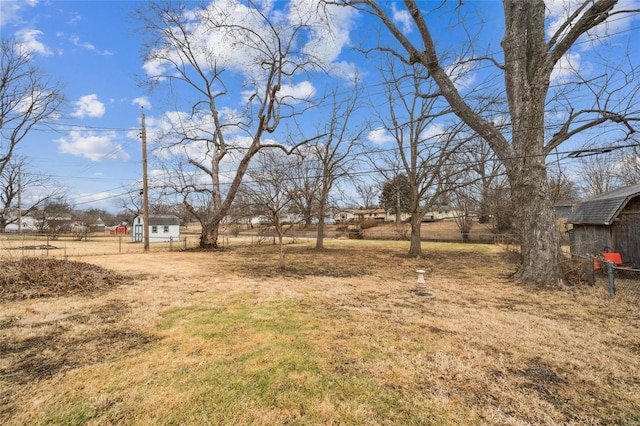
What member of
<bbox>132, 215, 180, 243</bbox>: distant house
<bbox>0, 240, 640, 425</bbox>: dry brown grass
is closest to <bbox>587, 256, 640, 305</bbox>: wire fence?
<bbox>0, 240, 640, 425</bbox>: dry brown grass

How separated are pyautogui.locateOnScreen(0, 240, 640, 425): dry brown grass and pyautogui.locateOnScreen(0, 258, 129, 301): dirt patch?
2.25 feet

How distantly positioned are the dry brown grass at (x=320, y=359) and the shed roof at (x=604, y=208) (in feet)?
15.7

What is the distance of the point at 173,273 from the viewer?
34.4 feet

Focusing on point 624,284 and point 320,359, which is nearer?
point 320,359

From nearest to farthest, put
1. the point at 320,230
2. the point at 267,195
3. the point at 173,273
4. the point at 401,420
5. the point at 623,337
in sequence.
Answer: the point at 401,420
the point at 623,337
the point at 173,273
the point at 267,195
the point at 320,230

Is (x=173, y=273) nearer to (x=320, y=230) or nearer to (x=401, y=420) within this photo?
(x=401, y=420)

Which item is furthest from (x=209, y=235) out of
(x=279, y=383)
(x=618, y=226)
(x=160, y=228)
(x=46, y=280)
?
(x=618, y=226)

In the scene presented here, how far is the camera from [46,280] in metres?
7.66

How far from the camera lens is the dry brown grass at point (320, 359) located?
2625mm

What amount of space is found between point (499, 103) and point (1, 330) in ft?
50.6

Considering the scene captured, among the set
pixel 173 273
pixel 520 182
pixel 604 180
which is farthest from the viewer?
pixel 604 180

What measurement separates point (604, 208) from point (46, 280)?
17511 mm

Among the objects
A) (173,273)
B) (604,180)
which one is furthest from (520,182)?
(604,180)

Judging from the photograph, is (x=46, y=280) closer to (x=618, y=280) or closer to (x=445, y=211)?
(x=618, y=280)
